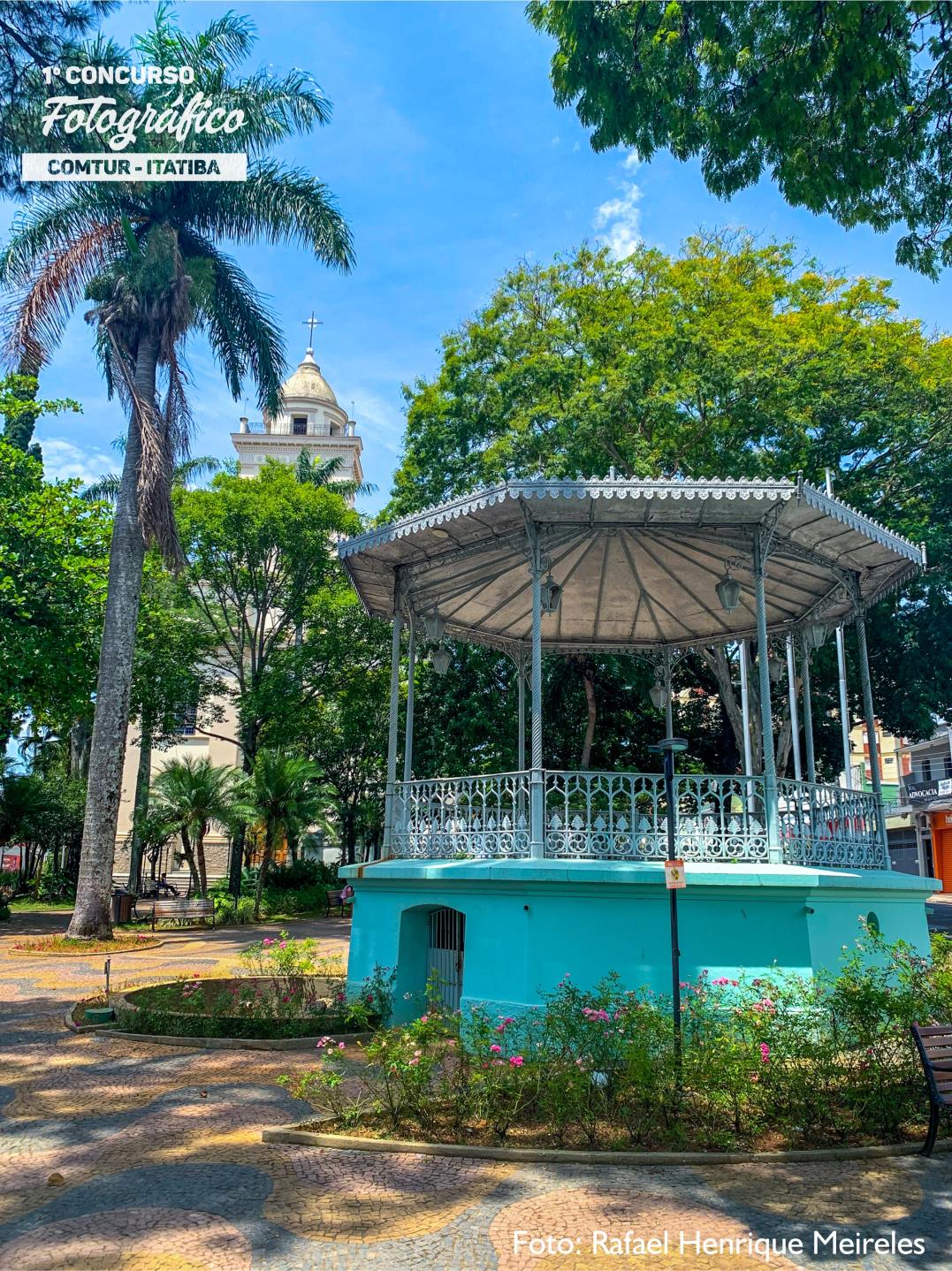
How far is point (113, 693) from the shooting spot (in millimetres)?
19203

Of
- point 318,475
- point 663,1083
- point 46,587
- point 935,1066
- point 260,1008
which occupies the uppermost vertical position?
point 318,475

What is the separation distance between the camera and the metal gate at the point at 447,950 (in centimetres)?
1115

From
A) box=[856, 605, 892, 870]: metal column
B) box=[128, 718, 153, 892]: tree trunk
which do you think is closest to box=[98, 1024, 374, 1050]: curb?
box=[856, 605, 892, 870]: metal column

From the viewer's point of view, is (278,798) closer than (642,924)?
No

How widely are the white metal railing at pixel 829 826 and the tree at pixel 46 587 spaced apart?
18243 mm

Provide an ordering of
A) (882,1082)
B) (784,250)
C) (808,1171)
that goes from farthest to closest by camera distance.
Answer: (784,250), (882,1082), (808,1171)


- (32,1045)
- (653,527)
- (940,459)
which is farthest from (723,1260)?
(940,459)

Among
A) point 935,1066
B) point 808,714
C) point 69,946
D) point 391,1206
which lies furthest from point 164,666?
point 935,1066

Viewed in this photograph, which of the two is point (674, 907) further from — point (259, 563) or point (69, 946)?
point (259, 563)

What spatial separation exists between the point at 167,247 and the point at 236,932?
16847 millimetres

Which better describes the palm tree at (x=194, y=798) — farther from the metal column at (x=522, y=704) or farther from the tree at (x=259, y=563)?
the metal column at (x=522, y=704)

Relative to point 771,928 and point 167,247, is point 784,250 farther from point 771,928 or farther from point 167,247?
point 771,928

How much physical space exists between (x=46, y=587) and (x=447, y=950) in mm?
17073

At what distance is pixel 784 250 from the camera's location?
2333 cm
